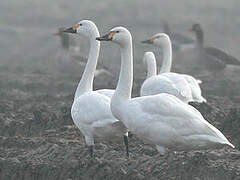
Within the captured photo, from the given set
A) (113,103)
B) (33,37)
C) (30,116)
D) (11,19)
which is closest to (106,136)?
(113,103)

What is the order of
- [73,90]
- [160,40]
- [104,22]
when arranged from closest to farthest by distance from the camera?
[160,40], [73,90], [104,22]

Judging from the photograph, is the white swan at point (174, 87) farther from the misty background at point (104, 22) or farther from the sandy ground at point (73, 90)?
the misty background at point (104, 22)

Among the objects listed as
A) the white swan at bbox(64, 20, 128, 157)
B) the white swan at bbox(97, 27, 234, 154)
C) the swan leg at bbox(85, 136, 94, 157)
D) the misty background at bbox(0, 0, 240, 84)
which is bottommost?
the misty background at bbox(0, 0, 240, 84)

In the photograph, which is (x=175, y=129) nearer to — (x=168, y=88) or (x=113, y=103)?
(x=113, y=103)

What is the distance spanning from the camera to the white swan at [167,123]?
27.0 feet

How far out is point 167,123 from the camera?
27.4 ft

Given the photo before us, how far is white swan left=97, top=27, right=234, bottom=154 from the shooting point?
8234 millimetres

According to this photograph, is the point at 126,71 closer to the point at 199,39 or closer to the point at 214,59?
the point at 214,59

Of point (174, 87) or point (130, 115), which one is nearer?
point (130, 115)

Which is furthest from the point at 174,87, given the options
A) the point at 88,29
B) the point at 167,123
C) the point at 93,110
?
the point at 167,123

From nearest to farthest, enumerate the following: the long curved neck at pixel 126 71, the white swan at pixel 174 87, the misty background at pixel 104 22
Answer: the long curved neck at pixel 126 71 → the white swan at pixel 174 87 → the misty background at pixel 104 22

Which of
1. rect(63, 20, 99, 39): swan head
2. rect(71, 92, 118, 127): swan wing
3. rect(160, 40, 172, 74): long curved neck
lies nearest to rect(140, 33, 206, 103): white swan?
rect(63, 20, 99, 39): swan head

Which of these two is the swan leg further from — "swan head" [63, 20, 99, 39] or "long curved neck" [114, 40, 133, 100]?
"swan head" [63, 20, 99, 39]

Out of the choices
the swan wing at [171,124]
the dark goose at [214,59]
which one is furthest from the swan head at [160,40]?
the swan wing at [171,124]
